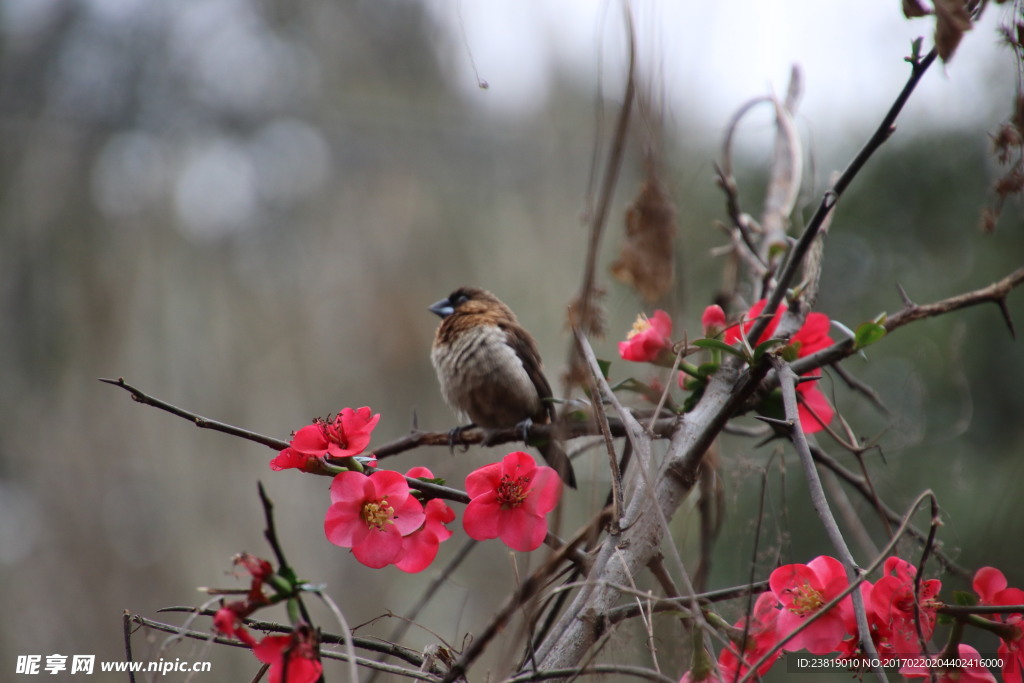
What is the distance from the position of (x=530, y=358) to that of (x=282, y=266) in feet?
11.4

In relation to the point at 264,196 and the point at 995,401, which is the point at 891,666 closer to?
the point at 995,401

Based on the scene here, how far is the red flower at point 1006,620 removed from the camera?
96cm

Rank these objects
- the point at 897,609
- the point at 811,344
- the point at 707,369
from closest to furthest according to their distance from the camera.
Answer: the point at 897,609, the point at 707,369, the point at 811,344

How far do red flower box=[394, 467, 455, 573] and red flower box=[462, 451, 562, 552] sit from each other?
56 mm

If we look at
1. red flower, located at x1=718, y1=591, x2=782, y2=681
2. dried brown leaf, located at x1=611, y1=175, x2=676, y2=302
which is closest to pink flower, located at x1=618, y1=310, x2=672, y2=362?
dried brown leaf, located at x1=611, y1=175, x2=676, y2=302

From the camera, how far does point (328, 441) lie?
107 cm

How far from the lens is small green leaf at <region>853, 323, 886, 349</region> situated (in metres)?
1.22

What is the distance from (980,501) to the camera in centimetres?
413

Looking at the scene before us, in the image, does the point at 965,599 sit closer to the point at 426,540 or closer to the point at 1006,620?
the point at 1006,620

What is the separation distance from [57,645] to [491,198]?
14.1 ft

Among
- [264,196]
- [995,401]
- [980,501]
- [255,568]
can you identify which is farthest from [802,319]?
[264,196]

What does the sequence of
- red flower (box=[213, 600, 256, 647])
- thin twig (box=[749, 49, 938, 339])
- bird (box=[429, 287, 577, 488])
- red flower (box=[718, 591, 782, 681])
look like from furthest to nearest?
bird (box=[429, 287, 577, 488])
red flower (box=[718, 591, 782, 681])
thin twig (box=[749, 49, 938, 339])
red flower (box=[213, 600, 256, 647])

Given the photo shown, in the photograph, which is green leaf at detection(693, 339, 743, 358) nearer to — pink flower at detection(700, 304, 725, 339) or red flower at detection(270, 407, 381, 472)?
pink flower at detection(700, 304, 725, 339)

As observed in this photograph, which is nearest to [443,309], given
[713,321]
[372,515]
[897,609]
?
[713,321]
